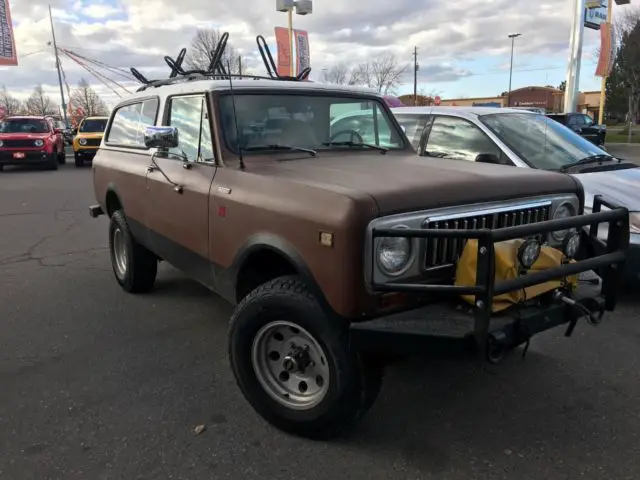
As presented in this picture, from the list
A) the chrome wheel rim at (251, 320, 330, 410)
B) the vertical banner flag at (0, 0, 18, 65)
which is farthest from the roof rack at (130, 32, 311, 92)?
the vertical banner flag at (0, 0, 18, 65)

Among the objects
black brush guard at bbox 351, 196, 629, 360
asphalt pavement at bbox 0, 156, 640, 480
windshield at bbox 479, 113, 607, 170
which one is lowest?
asphalt pavement at bbox 0, 156, 640, 480

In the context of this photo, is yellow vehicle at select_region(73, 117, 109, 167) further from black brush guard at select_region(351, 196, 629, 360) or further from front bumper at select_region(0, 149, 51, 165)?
black brush guard at select_region(351, 196, 629, 360)

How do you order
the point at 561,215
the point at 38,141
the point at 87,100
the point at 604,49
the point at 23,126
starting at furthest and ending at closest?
1. the point at 87,100
2. the point at 604,49
3. the point at 23,126
4. the point at 38,141
5. the point at 561,215

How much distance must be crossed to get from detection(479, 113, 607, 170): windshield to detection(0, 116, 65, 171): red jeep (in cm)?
1702

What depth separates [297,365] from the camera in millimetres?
3006

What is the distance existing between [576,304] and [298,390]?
59.4 inches

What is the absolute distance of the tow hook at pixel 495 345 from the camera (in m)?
2.53

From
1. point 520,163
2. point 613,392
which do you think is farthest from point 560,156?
point 613,392

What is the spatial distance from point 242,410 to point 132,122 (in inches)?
124

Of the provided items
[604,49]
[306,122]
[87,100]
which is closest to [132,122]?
[306,122]

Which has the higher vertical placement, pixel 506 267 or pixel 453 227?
pixel 453 227

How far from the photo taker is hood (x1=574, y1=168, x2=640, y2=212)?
5078 mm

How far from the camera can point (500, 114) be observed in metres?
→ 6.34

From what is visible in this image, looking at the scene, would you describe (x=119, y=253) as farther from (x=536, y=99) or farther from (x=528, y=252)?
(x=536, y=99)
